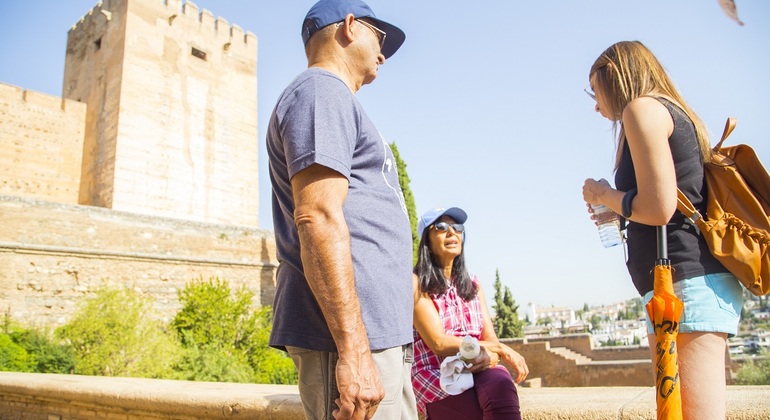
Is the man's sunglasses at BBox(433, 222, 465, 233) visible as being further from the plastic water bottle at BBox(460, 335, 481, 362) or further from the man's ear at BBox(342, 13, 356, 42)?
the man's ear at BBox(342, 13, 356, 42)

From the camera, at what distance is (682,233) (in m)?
1.67

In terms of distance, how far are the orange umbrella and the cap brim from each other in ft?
3.64

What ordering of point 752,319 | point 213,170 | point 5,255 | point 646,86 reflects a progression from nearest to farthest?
1. point 646,86
2. point 5,255
3. point 213,170
4. point 752,319

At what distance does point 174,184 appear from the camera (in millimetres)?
20078

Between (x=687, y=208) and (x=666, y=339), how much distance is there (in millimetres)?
384

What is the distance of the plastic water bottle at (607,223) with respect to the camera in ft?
6.33

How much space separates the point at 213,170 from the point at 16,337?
449 inches

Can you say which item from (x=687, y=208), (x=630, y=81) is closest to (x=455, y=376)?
(x=687, y=208)

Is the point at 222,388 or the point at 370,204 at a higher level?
the point at 370,204

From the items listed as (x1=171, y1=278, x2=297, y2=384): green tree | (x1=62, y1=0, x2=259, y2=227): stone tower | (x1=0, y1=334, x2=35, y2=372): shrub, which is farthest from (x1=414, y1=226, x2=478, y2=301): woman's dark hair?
(x1=62, y1=0, x2=259, y2=227): stone tower

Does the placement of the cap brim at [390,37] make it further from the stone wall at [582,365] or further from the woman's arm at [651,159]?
the stone wall at [582,365]

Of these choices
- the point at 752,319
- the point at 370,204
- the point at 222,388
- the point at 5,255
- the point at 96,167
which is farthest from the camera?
the point at 752,319

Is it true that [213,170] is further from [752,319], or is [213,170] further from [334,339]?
[752,319]

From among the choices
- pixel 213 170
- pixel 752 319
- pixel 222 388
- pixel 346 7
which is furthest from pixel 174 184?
pixel 752 319
